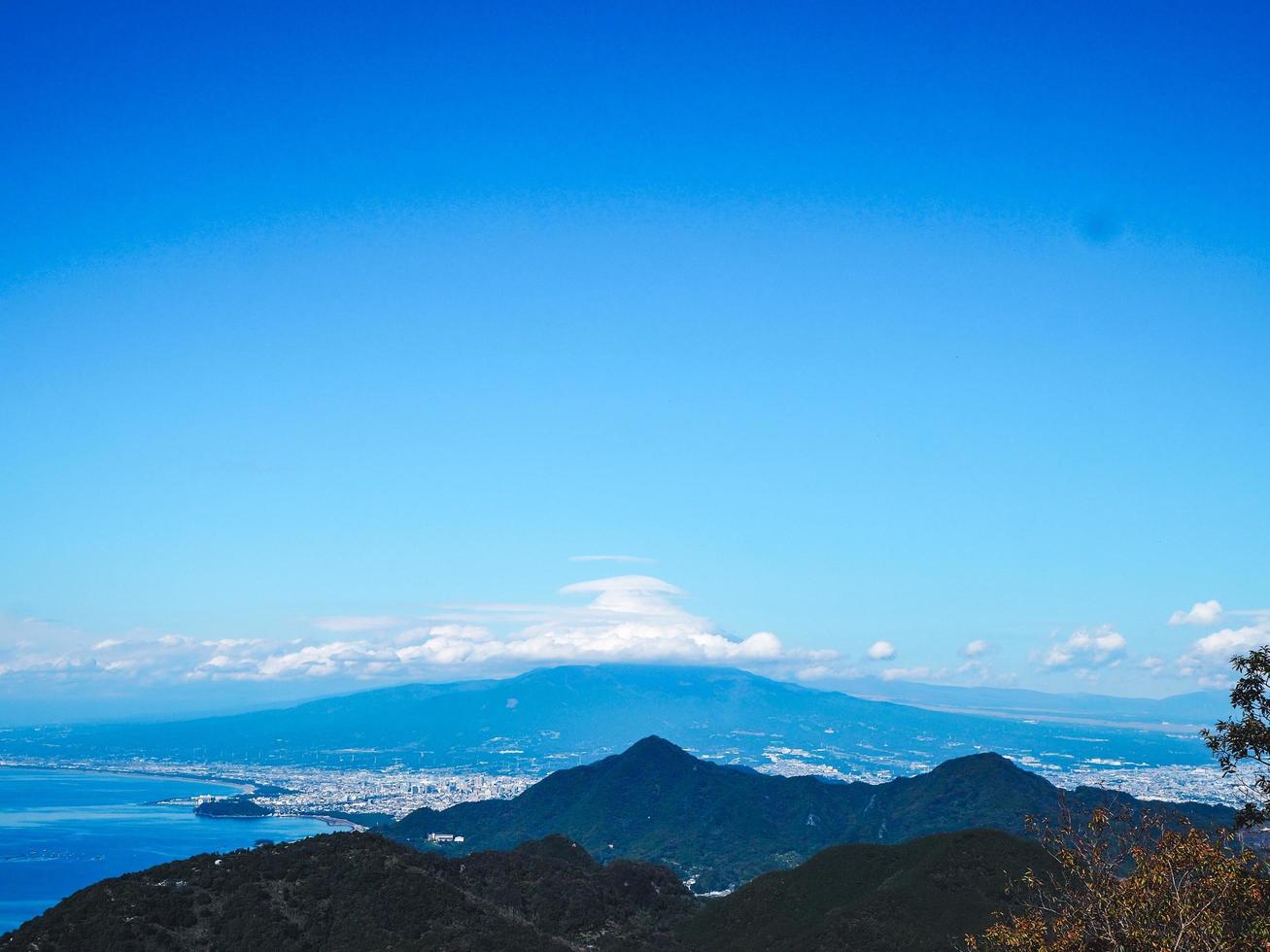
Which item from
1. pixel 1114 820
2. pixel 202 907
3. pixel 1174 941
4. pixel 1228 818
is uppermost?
pixel 1114 820

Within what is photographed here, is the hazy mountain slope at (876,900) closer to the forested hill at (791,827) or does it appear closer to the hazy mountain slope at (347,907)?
the hazy mountain slope at (347,907)

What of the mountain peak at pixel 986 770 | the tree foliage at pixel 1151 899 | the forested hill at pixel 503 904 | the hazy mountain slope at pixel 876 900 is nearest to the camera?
the tree foliage at pixel 1151 899

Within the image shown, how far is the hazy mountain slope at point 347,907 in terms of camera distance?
73.9 meters

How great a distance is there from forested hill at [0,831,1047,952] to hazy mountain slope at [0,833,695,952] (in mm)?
163

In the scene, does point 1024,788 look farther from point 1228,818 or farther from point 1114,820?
point 1114,820

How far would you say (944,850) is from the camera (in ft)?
318

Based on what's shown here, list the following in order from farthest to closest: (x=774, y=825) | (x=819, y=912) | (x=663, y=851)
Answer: (x=774, y=825) < (x=663, y=851) < (x=819, y=912)

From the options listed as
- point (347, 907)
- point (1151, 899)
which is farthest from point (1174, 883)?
point (347, 907)

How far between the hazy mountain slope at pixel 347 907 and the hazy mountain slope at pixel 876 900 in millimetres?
7061

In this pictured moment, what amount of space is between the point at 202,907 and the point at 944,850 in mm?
65520

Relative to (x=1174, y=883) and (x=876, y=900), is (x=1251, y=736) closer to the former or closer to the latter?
(x=1174, y=883)

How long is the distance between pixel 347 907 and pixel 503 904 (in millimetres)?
18181

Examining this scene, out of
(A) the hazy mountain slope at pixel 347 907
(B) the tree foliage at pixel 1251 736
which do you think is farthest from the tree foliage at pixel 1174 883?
(A) the hazy mountain slope at pixel 347 907

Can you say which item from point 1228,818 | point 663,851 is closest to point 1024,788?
point 1228,818
